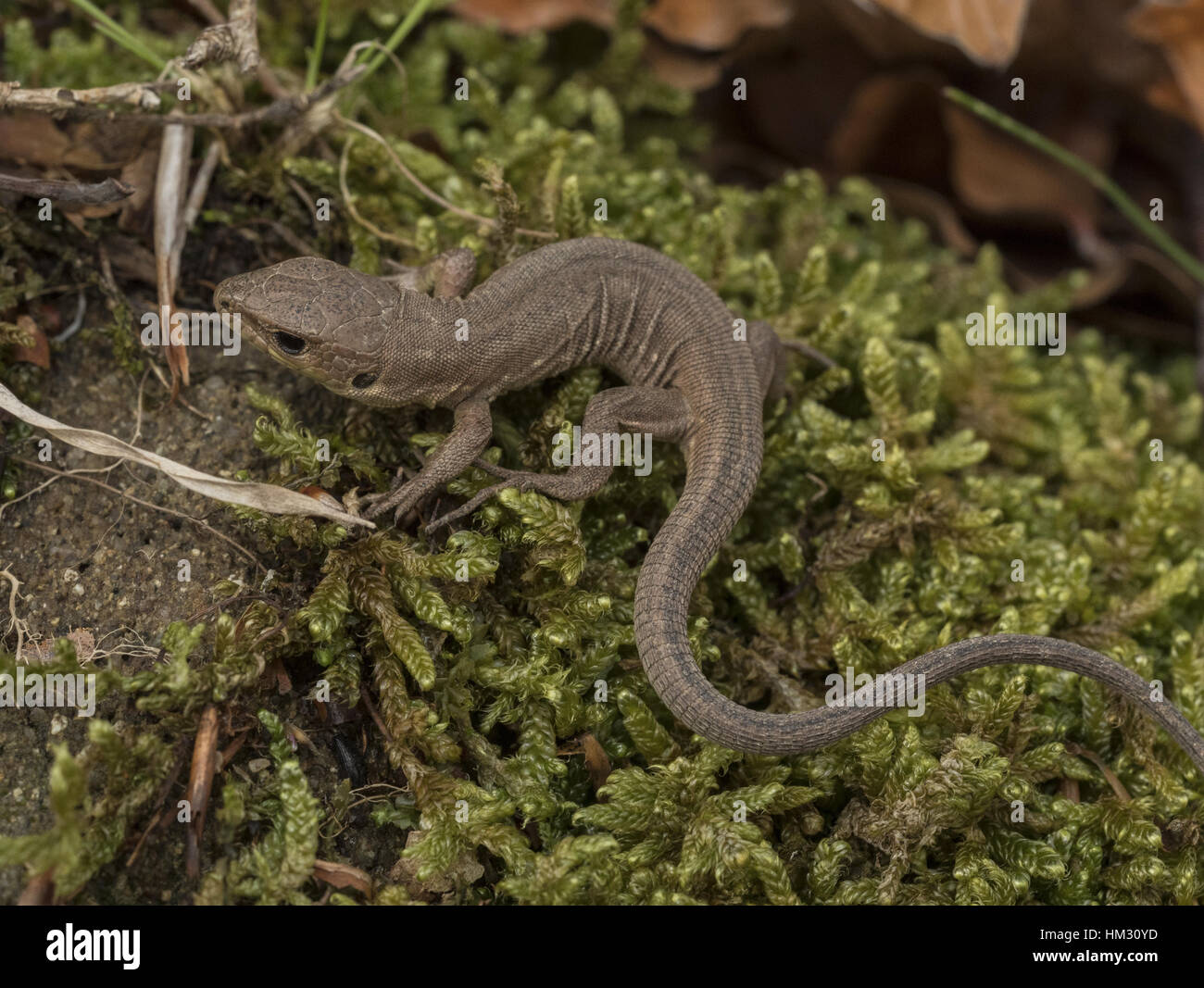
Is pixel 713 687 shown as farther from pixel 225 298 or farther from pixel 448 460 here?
pixel 225 298

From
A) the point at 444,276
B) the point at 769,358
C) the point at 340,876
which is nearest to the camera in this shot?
the point at 340,876

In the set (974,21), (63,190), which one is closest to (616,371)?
(63,190)

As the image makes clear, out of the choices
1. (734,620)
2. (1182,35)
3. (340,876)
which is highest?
(1182,35)

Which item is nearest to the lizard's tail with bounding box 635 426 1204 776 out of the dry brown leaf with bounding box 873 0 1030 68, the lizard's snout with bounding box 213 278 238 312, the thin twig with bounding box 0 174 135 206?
the lizard's snout with bounding box 213 278 238 312

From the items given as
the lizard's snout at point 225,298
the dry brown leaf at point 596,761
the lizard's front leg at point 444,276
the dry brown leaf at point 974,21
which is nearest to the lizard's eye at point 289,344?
the lizard's snout at point 225,298

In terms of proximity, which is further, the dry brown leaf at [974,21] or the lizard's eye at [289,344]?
the dry brown leaf at [974,21]

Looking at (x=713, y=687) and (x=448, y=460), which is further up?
(x=448, y=460)

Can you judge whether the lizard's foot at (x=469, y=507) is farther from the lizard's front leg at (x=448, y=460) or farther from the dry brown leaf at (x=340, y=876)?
the dry brown leaf at (x=340, y=876)
